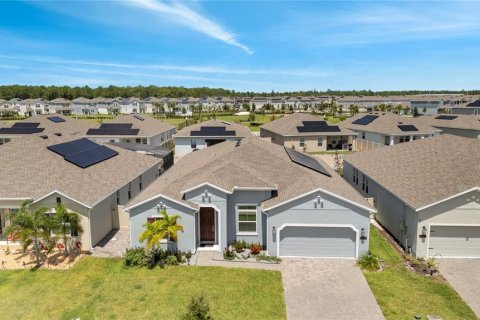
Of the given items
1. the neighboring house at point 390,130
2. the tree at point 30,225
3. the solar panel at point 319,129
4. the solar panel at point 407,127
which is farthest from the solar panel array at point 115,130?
the solar panel at point 407,127

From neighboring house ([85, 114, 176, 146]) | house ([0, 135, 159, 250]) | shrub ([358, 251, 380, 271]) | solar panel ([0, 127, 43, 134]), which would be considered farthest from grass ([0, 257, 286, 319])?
solar panel ([0, 127, 43, 134])

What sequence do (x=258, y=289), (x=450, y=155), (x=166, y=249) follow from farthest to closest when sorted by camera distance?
(x=450, y=155)
(x=166, y=249)
(x=258, y=289)

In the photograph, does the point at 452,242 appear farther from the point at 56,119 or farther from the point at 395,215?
the point at 56,119

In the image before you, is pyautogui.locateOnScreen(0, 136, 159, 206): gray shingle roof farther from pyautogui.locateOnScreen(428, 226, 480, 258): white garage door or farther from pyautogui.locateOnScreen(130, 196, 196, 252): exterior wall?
pyautogui.locateOnScreen(428, 226, 480, 258): white garage door

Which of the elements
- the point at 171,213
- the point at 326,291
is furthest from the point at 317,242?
the point at 171,213

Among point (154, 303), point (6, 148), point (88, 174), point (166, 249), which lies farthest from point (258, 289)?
point (6, 148)

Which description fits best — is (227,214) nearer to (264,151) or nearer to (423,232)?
(264,151)
